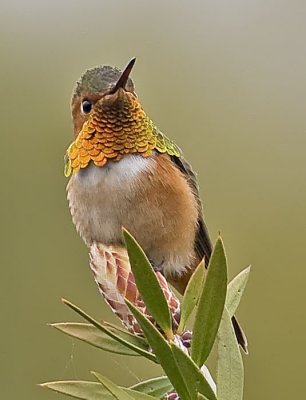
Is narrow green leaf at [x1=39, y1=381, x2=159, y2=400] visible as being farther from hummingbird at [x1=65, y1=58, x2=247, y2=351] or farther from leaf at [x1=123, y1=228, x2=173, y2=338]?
hummingbird at [x1=65, y1=58, x2=247, y2=351]

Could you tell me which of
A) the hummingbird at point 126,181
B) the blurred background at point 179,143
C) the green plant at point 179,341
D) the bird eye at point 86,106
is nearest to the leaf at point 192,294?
the green plant at point 179,341

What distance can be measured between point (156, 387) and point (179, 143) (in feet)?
5.07

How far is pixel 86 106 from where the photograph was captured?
2.55 ft

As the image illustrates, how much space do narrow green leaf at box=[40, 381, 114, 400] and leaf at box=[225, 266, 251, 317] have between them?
74 mm

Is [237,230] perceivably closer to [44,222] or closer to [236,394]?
[44,222]

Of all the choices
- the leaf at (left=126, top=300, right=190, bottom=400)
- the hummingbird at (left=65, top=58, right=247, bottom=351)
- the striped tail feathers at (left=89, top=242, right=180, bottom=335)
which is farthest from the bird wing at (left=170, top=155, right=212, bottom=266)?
the leaf at (left=126, top=300, right=190, bottom=400)

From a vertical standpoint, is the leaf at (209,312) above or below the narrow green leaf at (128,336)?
above

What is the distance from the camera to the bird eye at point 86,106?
2.53ft

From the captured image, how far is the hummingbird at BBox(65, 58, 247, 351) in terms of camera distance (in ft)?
2.42

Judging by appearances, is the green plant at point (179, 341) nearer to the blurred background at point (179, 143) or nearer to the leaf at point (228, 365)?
the leaf at point (228, 365)

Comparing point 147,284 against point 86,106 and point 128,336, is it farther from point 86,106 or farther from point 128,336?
point 86,106

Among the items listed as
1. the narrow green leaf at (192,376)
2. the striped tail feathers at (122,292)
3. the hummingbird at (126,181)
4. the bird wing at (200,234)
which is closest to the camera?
the narrow green leaf at (192,376)

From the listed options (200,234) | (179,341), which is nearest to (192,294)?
(179,341)

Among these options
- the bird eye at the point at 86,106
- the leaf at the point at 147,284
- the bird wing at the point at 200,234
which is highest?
the bird eye at the point at 86,106
